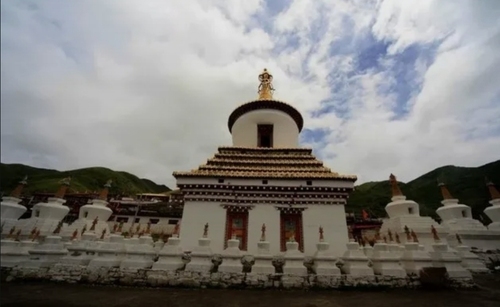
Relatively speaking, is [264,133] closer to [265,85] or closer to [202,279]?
[265,85]

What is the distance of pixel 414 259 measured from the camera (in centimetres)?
873

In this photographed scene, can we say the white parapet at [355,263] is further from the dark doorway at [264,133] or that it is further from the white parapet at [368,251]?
the dark doorway at [264,133]

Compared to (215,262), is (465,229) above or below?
above

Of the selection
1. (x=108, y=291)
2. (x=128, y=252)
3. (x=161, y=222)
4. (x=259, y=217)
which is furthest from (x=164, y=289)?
(x=161, y=222)

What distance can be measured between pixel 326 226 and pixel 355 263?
11.2ft

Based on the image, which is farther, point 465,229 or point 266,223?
point 465,229

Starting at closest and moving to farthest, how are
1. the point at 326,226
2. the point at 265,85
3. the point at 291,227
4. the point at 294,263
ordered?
the point at 294,263, the point at 326,226, the point at 291,227, the point at 265,85

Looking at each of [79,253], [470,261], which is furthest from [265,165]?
[470,261]

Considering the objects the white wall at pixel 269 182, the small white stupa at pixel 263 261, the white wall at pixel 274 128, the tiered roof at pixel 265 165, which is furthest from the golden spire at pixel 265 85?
the small white stupa at pixel 263 261

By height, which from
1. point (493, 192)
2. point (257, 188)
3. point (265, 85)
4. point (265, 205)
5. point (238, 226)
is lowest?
point (238, 226)

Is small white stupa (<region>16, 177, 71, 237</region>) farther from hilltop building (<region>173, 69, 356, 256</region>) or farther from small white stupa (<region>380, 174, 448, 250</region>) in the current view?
small white stupa (<region>380, 174, 448, 250</region>)

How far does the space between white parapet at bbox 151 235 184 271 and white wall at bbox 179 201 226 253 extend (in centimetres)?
260

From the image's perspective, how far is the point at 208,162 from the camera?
14391 millimetres

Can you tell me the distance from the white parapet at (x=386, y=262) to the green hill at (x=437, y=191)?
42.5ft
